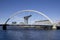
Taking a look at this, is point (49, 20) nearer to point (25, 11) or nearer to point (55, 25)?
point (55, 25)

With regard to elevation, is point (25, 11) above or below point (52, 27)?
above

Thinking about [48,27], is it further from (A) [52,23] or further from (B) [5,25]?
(B) [5,25]

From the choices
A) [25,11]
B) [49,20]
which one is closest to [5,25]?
[25,11]

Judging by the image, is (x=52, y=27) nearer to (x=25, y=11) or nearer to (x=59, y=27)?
(x=59, y=27)

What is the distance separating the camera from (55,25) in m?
86.1

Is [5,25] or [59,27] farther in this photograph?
[59,27]

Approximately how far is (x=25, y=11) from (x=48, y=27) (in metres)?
14.8

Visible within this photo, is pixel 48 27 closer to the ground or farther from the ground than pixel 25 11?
closer to the ground

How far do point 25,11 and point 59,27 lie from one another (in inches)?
698

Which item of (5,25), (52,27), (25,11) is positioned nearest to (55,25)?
(52,27)

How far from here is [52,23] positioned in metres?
87.3

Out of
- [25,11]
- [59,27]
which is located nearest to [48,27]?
[59,27]

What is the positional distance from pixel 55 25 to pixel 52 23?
1.77 metres

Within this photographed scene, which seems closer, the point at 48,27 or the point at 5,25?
the point at 5,25
